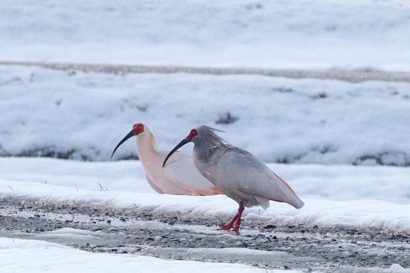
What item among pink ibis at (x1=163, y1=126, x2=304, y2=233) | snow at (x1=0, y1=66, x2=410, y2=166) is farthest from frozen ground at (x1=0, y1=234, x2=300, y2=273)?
snow at (x1=0, y1=66, x2=410, y2=166)

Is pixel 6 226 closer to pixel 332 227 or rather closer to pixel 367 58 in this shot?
pixel 332 227

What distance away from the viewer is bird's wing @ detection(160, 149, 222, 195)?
1528 centimetres

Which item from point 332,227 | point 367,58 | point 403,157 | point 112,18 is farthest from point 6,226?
point 112,18

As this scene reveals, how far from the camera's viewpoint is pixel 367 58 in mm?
29125

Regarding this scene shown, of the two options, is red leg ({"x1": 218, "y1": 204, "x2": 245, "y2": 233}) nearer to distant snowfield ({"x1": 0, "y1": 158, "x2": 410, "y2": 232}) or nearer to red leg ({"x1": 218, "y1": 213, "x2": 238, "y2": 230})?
red leg ({"x1": 218, "y1": 213, "x2": 238, "y2": 230})

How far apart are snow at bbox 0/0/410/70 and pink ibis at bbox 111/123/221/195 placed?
1228 centimetres

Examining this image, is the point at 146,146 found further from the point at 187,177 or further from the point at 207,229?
the point at 207,229

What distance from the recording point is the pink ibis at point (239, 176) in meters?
11.4

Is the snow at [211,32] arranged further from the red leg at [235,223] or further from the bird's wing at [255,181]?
the red leg at [235,223]

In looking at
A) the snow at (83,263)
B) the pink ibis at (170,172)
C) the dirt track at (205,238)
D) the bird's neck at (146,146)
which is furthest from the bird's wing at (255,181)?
the bird's neck at (146,146)

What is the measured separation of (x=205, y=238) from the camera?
10375mm

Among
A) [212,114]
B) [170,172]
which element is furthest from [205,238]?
[212,114]

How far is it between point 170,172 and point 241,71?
35.5 ft

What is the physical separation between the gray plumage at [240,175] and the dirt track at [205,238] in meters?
0.24
